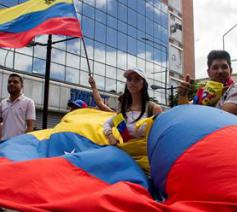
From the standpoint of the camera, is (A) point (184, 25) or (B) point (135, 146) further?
(A) point (184, 25)

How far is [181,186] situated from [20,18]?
439cm

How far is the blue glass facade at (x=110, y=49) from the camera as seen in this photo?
22.3 metres

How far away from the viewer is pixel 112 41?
28344mm

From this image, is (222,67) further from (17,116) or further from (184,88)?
(17,116)

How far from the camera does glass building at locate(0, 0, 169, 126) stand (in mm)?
22156

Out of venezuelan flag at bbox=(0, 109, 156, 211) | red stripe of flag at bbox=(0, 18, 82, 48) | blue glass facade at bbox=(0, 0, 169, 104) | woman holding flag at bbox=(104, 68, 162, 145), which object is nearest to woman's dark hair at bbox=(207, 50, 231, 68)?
woman holding flag at bbox=(104, 68, 162, 145)

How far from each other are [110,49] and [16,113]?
22804mm

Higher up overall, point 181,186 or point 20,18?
point 20,18

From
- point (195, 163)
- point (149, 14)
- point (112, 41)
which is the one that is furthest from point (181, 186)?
point (149, 14)

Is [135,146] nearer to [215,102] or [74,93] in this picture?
[215,102]

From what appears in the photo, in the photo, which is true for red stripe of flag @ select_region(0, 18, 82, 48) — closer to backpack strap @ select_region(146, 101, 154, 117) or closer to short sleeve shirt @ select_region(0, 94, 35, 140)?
short sleeve shirt @ select_region(0, 94, 35, 140)

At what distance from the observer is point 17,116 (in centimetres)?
559

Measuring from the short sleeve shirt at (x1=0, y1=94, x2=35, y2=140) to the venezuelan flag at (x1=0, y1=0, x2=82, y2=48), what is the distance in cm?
74

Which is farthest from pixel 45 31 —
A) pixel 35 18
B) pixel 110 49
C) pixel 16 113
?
pixel 110 49
